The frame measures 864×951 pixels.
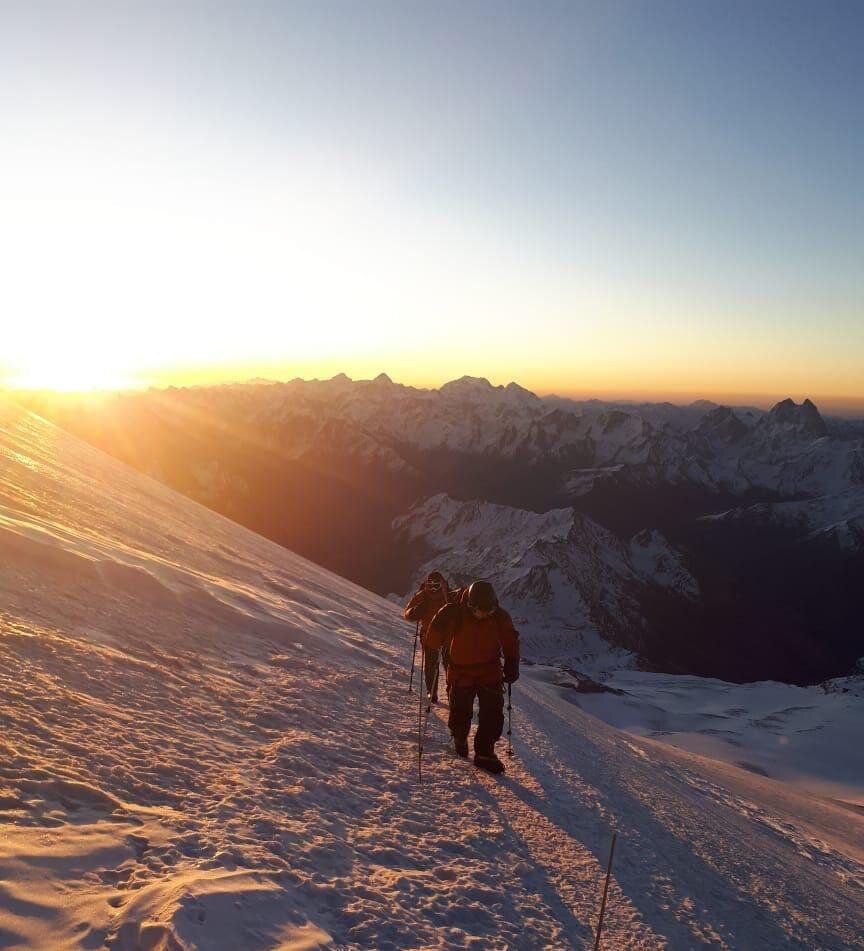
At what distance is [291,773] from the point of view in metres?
6.15

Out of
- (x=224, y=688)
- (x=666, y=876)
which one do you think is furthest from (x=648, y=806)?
(x=224, y=688)

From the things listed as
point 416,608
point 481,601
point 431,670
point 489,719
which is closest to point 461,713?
point 489,719

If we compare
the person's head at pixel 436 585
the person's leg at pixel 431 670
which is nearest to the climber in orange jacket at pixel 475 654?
the person's leg at pixel 431 670

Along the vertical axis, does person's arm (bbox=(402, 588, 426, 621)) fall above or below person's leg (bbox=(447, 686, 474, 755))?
above

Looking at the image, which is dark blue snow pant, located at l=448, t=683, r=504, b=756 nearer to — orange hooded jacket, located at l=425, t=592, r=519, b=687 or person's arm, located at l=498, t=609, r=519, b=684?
orange hooded jacket, located at l=425, t=592, r=519, b=687

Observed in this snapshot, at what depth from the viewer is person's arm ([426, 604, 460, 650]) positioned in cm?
811

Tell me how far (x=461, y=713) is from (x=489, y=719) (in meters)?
0.37

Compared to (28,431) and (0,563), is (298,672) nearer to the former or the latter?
(0,563)

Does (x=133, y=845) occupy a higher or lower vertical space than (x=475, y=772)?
higher

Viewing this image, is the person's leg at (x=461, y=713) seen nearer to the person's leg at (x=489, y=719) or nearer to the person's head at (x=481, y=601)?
the person's leg at (x=489, y=719)

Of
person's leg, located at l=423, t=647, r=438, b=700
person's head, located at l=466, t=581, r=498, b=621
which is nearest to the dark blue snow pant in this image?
person's head, located at l=466, t=581, r=498, b=621

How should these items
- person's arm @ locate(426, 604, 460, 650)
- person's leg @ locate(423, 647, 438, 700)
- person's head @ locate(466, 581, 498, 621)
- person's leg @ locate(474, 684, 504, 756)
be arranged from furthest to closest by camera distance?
1. person's leg @ locate(423, 647, 438, 700)
2. person's arm @ locate(426, 604, 460, 650)
3. person's head @ locate(466, 581, 498, 621)
4. person's leg @ locate(474, 684, 504, 756)

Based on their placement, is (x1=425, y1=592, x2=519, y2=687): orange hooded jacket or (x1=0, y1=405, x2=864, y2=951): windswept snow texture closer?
(x1=0, y1=405, x2=864, y2=951): windswept snow texture

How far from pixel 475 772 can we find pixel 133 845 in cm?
422
